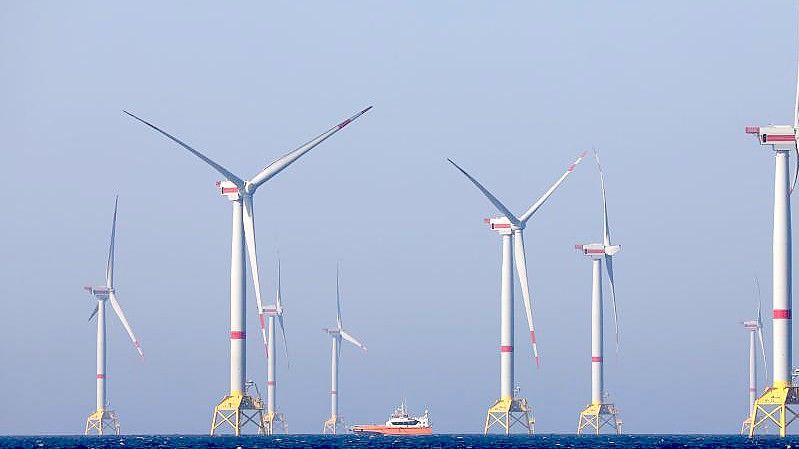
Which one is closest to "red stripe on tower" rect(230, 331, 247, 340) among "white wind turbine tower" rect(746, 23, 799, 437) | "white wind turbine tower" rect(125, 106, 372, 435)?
"white wind turbine tower" rect(125, 106, 372, 435)

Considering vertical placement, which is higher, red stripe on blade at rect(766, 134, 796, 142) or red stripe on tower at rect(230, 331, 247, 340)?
red stripe on blade at rect(766, 134, 796, 142)

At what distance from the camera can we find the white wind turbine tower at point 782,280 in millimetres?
152375

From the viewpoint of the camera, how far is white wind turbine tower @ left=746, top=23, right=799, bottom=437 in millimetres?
152375

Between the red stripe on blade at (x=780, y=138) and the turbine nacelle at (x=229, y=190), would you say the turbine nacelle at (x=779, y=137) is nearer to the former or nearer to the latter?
the red stripe on blade at (x=780, y=138)

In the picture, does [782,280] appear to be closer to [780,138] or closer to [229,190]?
[780,138]

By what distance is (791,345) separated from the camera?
15300 centimetres

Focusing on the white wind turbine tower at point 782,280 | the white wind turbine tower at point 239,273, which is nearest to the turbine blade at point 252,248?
the white wind turbine tower at point 239,273

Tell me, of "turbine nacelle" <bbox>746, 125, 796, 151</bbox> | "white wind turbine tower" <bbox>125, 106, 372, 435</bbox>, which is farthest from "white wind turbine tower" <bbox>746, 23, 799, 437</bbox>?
"white wind turbine tower" <bbox>125, 106, 372, 435</bbox>

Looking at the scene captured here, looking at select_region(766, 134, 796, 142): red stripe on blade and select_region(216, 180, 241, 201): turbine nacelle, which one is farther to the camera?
select_region(216, 180, 241, 201): turbine nacelle

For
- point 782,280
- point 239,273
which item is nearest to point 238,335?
point 239,273

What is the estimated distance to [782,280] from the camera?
15288cm

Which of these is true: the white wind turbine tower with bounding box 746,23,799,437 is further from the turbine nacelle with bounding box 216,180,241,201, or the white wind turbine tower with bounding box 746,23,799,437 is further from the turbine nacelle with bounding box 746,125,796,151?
the turbine nacelle with bounding box 216,180,241,201

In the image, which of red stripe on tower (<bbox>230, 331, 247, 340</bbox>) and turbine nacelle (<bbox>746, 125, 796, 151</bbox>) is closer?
turbine nacelle (<bbox>746, 125, 796, 151</bbox>)

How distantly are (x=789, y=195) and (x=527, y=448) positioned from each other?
43.0 meters
